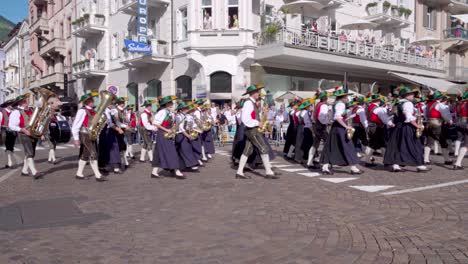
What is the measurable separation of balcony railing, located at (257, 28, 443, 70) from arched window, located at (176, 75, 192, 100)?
4.34m

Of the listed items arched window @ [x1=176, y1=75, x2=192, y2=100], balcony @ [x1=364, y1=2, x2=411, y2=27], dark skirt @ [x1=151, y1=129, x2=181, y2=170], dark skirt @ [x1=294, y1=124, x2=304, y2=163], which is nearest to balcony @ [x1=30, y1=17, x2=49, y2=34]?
arched window @ [x1=176, y1=75, x2=192, y2=100]

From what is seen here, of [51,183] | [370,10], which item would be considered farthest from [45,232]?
[370,10]

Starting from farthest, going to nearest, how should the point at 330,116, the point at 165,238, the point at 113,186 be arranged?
the point at 330,116, the point at 113,186, the point at 165,238

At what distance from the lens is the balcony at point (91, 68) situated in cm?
2923

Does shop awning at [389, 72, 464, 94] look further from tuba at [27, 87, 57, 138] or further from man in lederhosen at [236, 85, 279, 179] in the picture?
tuba at [27, 87, 57, 138]

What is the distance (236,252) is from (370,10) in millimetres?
26903

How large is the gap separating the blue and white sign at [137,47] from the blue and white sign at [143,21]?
70 centimetres

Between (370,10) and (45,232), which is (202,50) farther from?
(45,232)

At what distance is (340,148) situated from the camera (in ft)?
30.2

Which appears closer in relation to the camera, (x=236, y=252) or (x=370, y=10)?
(x=236, y=252)

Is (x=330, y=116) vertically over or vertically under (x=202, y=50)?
under

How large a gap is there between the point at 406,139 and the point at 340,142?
151 centimetres

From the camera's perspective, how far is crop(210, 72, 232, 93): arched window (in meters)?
21.8

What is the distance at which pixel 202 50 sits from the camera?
70.4ft
